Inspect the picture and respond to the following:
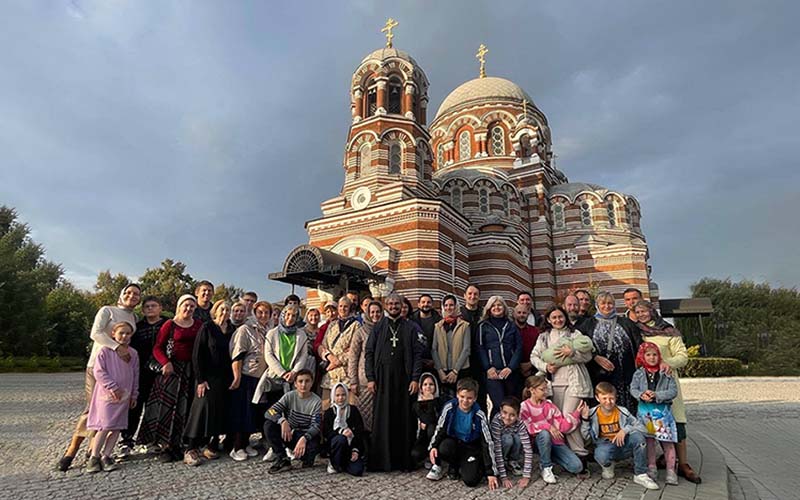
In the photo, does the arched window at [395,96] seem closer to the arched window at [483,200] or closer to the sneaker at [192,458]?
the arched window at [483,200]

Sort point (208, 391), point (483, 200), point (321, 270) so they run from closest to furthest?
point (208, 391) → point (321, 270) → point (483, 200)

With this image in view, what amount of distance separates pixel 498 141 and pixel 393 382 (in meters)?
29.1

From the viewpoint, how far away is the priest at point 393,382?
489 cm

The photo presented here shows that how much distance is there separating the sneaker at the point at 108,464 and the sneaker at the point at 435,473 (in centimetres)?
323

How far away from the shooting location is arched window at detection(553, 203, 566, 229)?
27.9 m

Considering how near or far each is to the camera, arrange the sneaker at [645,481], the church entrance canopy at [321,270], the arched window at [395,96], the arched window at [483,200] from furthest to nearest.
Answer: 1. the arched window at [483,200]
2. the arched window at [395,96]
3. the church entrance canopy at [321,270]
4. the sneaker at [645,481]

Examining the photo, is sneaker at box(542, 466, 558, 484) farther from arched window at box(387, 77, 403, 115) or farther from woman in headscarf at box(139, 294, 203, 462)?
arched window at box(387, 77, 403, 115)

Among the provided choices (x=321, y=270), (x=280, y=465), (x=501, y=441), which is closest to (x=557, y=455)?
(x=501, y=441)

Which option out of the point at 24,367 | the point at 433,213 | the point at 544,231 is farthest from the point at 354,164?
the point at 24,367

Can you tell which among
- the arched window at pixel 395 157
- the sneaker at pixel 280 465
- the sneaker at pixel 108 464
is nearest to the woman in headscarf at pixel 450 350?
the sneaker at pixel 280 465

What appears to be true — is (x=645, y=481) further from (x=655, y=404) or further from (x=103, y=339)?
(x=103, y=339)

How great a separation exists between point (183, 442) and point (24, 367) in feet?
56.3

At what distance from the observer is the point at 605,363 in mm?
5012

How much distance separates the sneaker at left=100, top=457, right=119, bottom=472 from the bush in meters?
21.4
